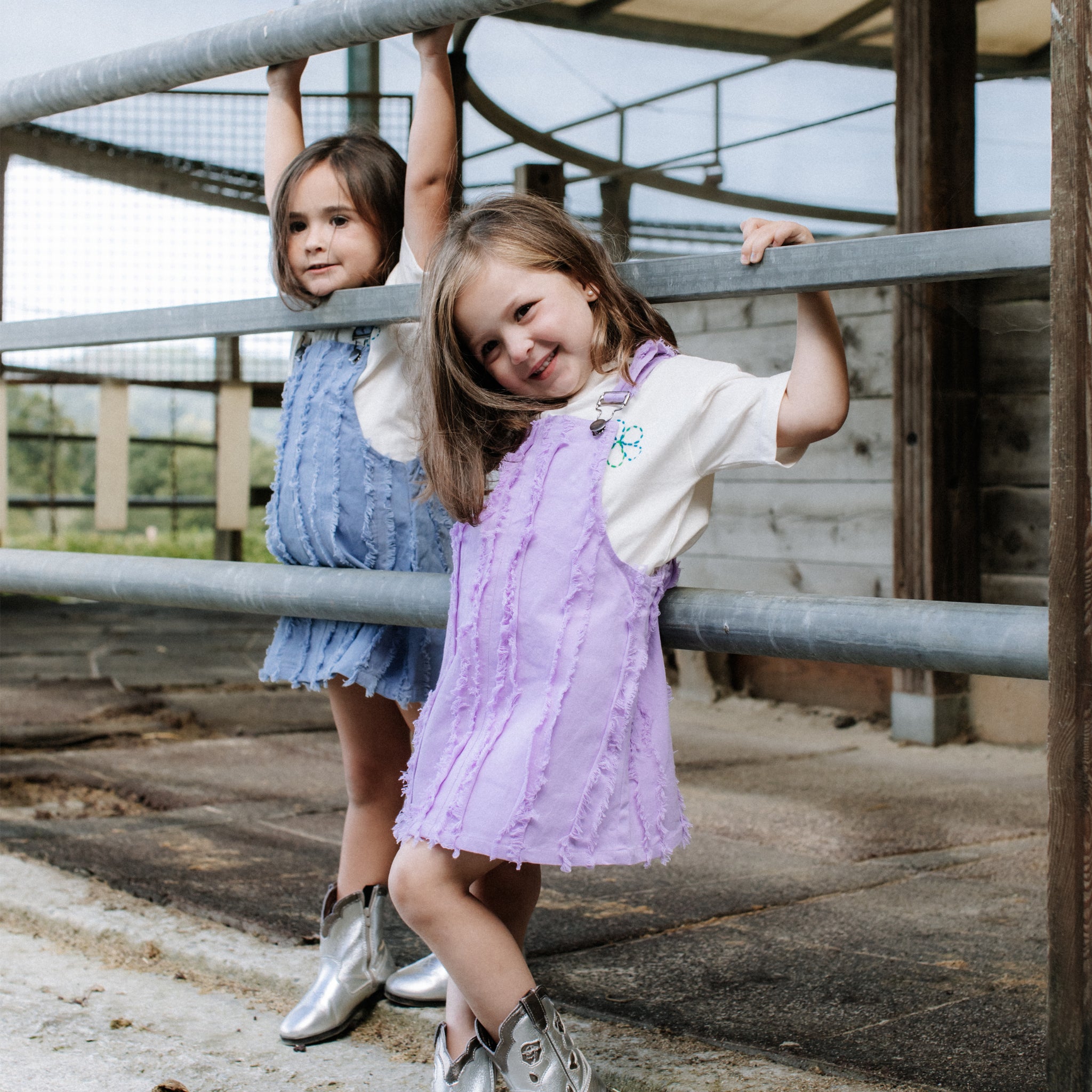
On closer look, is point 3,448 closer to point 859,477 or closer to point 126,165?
point 859,477

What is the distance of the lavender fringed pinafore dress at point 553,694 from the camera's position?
47.6 inches

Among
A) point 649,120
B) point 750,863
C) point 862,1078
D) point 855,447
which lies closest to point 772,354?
point 855,447

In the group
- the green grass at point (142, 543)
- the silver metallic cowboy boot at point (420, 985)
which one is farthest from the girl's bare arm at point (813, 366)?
the green grass at point (142, 543)

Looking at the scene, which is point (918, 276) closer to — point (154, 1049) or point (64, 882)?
point (154, 1049)

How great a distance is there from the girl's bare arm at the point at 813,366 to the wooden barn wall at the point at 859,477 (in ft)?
6.24

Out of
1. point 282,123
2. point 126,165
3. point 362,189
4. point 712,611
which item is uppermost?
point 126,165

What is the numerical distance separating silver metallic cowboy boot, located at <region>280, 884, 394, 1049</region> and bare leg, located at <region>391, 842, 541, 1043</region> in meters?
0.39

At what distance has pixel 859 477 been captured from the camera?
150 inches

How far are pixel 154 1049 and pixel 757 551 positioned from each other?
2.85 m

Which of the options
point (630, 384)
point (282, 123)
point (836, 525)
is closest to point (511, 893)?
point (630, 384)

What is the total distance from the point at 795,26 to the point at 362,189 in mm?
2616

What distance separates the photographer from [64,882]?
2.13 m

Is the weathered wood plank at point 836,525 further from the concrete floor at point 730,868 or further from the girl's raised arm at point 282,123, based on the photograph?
the girl's raised arm at point 282,123

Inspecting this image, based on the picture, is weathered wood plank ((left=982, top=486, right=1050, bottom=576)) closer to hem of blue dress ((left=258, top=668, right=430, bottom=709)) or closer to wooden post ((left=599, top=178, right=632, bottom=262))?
wooden post ((left=599, top=178, right=632, bottom=262))
